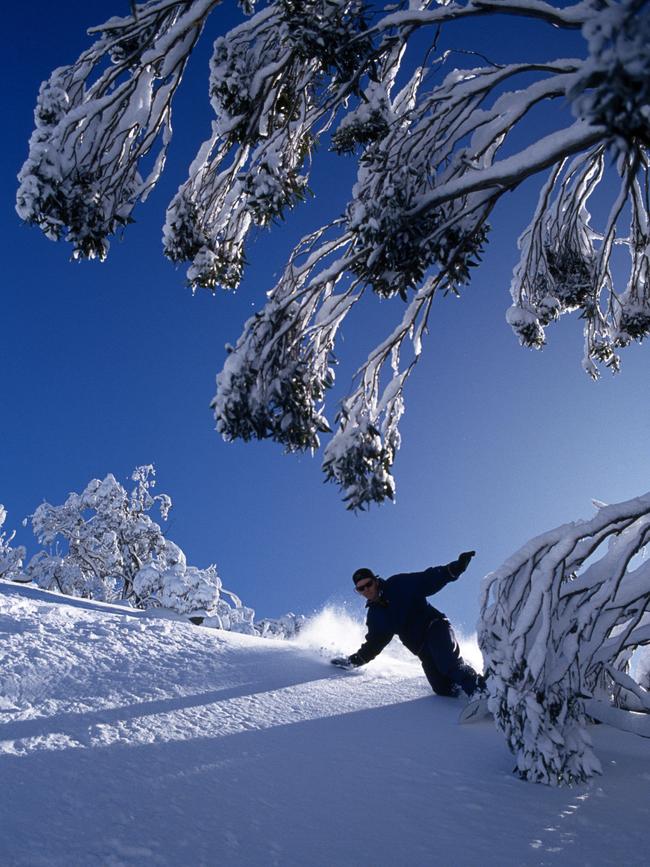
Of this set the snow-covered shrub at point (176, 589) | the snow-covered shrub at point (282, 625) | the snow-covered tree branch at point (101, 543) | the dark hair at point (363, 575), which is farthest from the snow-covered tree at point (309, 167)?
the snow-covered shrub at point (282, 625)

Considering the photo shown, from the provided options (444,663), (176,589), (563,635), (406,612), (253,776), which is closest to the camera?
(253,776)

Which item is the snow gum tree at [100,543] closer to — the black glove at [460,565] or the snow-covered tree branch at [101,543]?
the snow-covered tree branch at [101,543]

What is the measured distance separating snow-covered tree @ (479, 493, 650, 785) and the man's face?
181cm

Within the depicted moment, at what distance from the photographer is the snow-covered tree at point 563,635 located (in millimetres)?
2398

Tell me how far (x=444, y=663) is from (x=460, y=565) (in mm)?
721

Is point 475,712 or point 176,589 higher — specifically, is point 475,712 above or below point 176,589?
below

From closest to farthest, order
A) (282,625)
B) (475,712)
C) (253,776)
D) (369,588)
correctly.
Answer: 1. (253,776)
2. (475,712)
3. (369,588)
4. (282,625)

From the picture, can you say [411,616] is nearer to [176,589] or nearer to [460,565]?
[460,565]

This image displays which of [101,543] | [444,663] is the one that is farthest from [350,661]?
[101,543]

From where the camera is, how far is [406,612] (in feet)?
14.8

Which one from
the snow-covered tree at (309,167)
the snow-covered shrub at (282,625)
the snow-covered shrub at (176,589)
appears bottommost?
the snow-covered shrub at (282,625)

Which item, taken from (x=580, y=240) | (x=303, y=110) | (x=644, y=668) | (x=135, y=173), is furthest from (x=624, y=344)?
(x=135, y=173)

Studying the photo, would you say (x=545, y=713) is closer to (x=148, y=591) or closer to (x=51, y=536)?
(x=148, y=591)

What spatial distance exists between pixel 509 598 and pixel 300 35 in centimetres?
367
